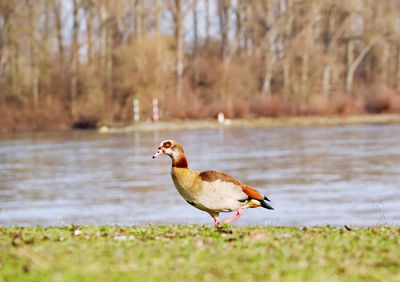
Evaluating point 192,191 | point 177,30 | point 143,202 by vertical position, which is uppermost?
point 177,30

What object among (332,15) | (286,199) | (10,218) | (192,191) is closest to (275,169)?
(286,199)

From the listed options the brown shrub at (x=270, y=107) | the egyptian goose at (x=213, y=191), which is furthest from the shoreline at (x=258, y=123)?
the egyptian goose at (x=213, y=191)

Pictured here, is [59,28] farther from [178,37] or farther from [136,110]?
[136,110]

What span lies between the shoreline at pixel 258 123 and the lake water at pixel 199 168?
13.7m

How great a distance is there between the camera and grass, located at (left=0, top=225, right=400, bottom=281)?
22.2 ft

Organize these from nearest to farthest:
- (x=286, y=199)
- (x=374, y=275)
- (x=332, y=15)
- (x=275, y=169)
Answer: (x=374, y=275), (x=286, y=199), (x=275, y=169), (x=332, y=15)

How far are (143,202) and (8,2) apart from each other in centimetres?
4672

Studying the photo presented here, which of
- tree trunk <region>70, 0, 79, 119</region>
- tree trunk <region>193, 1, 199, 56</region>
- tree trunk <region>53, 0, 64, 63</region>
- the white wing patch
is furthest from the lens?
tree trunk <region>193, 1, 199, 56</region>

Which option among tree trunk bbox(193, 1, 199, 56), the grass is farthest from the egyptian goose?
tree trunk bbox(193, 1, 199, 56)

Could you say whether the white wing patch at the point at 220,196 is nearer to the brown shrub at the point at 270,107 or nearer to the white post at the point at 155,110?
the white post at the point at 155,110

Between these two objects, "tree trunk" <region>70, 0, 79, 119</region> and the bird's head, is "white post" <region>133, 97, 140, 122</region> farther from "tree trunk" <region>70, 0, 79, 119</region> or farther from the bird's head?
the bird's head

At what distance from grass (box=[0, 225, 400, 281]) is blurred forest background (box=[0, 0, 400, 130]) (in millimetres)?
48763

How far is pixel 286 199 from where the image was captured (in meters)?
18.5

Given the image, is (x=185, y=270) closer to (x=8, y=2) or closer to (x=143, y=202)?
(x=143, y=202)
